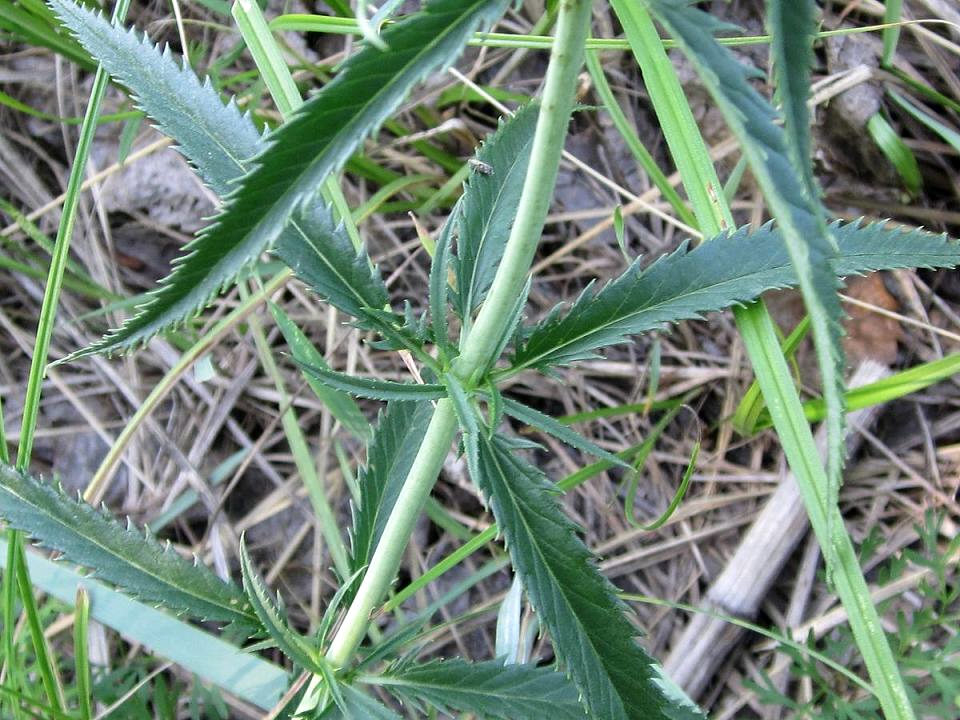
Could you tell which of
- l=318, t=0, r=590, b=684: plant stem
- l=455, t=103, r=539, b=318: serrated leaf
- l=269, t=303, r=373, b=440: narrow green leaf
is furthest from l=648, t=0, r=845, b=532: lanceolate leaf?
l=269, t=303, r=373, b=440: narrow green leaf

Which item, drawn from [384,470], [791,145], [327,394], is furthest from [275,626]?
[791,145]

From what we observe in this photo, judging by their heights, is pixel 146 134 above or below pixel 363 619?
above

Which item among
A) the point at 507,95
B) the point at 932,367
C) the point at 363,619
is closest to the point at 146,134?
the point at 507,95

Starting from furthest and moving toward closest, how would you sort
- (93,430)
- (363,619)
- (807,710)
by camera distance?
(93,430), (807,710), (363,619)

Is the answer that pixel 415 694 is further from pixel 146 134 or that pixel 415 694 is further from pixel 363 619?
pixel 146 134

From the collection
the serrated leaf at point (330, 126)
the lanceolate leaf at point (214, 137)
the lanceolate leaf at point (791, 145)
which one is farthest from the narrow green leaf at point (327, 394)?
the lanceolate leaf at point (791, 145)

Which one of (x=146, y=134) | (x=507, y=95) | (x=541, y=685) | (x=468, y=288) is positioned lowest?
(x=541, y=685)

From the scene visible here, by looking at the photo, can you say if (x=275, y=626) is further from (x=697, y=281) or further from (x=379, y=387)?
(x=697, y=281)

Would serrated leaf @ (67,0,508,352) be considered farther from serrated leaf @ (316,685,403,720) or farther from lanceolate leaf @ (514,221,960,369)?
serrated leaf @ (316,685,403,720)

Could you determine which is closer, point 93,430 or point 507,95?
point 507,95
